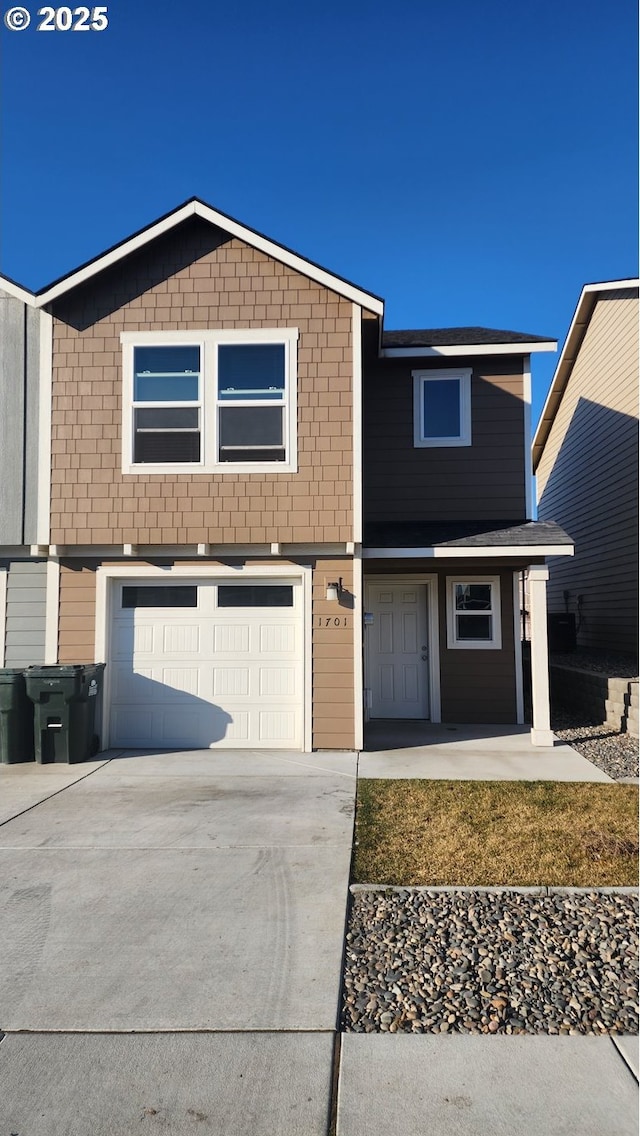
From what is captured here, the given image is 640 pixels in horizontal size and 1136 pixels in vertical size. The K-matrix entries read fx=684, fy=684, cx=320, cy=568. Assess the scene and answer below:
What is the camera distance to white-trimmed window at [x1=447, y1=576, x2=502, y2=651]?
10.1 metres

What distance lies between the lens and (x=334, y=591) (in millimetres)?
8305

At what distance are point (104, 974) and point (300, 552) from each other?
5649 millimetres

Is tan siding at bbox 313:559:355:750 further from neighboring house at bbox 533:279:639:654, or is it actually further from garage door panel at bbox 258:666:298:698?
neighboring house at bbox 533:279:639:654

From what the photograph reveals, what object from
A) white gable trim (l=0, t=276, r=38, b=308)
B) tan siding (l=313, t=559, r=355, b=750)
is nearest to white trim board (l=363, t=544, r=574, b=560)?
tan siding (l=313, t=559, r=355, b=750)

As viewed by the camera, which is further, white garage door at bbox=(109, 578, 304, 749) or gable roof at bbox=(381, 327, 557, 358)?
gable roof at bbox=(381, 327, 557, 358)

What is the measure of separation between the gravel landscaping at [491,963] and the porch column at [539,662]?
4641mm

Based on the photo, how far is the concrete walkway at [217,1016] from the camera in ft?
7.80

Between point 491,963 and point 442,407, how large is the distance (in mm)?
8400

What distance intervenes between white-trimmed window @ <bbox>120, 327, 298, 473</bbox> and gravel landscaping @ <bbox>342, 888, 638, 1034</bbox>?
5.55 m

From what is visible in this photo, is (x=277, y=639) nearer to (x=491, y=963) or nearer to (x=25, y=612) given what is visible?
(x=25, y=612)

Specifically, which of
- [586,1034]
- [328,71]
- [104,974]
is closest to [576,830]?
[586,1034]

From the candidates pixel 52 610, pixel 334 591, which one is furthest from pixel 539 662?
pixel 52 610

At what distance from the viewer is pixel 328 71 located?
8.11 metres

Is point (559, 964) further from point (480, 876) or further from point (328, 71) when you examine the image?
point (328, 71)
